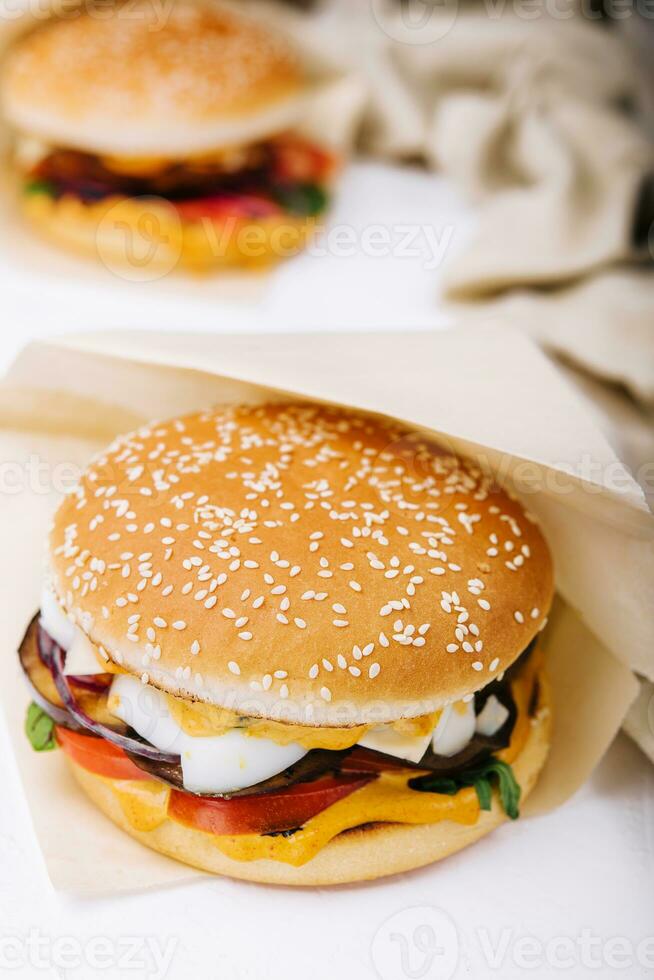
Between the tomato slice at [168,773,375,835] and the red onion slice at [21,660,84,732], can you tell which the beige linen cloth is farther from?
the red onion slice at [21,660,84,732]

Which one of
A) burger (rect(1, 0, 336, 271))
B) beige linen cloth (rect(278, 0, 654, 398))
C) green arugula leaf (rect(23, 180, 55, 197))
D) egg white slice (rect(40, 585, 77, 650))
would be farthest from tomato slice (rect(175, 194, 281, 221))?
egg white slice (rect(40, 585, 77, 650))

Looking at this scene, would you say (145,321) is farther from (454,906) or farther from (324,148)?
(454,906)

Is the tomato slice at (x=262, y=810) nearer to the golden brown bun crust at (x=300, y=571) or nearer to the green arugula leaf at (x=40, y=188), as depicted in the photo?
the golden brown bun crust at (x=300, y=571)

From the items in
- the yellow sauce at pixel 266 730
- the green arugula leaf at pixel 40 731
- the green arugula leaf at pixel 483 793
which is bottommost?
the green arugula leaf at pixel 40 731

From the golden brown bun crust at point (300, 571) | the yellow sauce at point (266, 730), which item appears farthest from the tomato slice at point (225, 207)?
the yellow sauce at point (266, 730)

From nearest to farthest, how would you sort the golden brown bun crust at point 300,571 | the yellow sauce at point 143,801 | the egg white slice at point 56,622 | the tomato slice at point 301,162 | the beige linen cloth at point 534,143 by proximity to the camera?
the golden brown bun crust at point 300,571, the yellow sauce at point 143,801, the egg white slice at point 56,622, the beige linen cloth at point 534,143, the tomato slice at point 301,162

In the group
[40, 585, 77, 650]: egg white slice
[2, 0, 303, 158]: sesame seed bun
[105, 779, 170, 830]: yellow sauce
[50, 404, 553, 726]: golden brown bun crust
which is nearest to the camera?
[50, 404, 553, 726]: golden brown bun crust
